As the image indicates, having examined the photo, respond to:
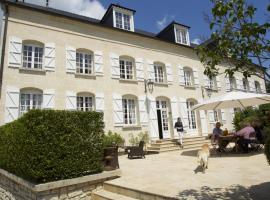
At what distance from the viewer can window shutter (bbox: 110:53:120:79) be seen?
12.8m

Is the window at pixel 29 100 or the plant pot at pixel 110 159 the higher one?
the window at pixel 29 100

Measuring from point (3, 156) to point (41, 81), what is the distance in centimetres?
454

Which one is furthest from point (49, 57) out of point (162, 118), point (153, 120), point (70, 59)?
point (162, 118)

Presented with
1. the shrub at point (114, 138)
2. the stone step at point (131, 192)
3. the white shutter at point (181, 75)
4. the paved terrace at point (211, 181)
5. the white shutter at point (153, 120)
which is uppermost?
the white shutter at point (181, 75)

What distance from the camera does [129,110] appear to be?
13258 millimetres

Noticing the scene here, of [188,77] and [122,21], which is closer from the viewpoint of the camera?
[122,21]

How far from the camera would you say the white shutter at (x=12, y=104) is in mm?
9523

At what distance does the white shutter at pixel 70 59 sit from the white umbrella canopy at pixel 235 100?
6285 mm

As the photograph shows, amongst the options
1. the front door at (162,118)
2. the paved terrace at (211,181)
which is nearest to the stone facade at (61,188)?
the paved terrace at (211,181)

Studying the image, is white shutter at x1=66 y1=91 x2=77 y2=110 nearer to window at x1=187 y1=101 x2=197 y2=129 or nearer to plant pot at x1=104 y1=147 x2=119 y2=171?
plant pot at x1=104 y1=147 x2=119 y2=171

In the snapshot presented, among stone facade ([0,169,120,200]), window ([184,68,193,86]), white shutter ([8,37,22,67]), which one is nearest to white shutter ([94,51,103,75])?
white shutter ([8,37,22,67])

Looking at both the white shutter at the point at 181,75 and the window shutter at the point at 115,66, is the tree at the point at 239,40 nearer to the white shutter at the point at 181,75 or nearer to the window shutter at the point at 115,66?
the window shutter at the point at 115,66

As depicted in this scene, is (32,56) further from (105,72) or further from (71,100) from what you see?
(105,72)

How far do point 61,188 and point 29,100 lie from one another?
6472 millimetres
